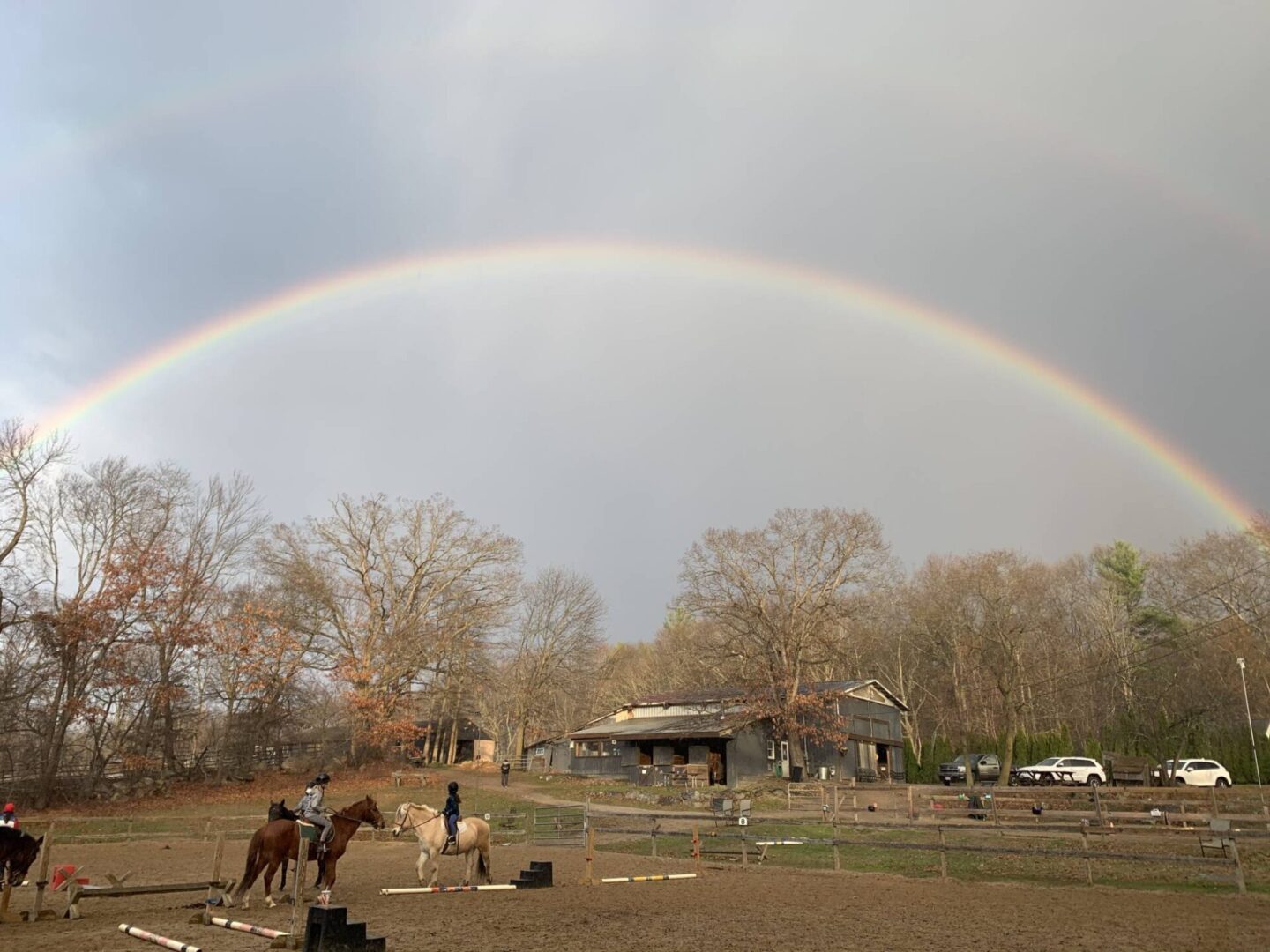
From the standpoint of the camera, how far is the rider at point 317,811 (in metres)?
13.2

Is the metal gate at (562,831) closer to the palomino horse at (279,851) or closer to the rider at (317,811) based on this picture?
the palomino horse at (279,851)

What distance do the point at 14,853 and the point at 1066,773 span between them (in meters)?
42.2

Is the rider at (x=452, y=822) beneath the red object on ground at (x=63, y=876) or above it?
above

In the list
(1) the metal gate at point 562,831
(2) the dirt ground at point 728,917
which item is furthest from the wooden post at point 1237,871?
(1) the metal gate at point 562,831

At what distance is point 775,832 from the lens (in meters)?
27.4

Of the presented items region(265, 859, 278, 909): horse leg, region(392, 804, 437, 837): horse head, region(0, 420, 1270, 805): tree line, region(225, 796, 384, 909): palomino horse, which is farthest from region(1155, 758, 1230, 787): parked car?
region(265, 859, 278, 909): horse leg

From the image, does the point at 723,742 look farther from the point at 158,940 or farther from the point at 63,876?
the point at 158,940

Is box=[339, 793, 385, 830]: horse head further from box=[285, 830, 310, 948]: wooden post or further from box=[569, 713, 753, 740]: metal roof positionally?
box=[569, 713, 753, 740]: metal roof

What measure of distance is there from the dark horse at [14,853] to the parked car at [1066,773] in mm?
40520

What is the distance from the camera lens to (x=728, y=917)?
1292cm

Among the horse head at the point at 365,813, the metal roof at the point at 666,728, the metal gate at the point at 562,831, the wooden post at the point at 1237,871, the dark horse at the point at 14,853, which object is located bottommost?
the metal gate at the point at 562,831

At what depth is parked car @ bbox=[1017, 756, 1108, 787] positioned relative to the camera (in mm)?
39875

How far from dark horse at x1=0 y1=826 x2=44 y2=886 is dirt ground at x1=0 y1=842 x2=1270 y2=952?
92cm

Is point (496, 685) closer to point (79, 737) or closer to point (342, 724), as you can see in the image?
point (342, 724)
